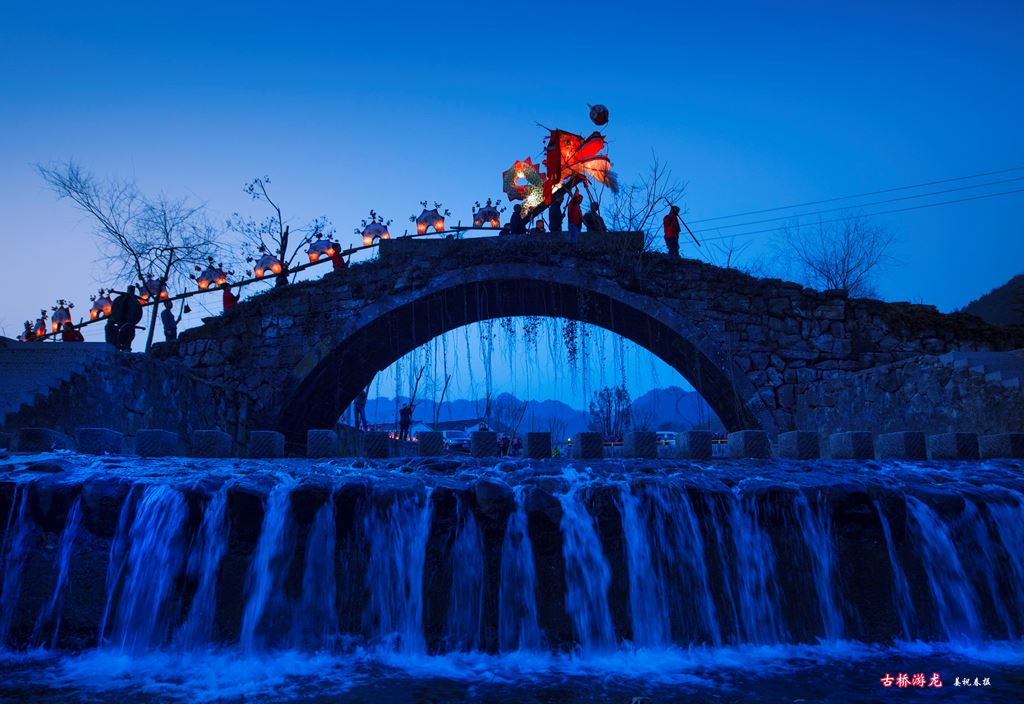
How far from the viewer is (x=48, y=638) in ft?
Result: 15.8

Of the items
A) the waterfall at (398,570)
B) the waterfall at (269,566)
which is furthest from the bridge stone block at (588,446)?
the waterfall at (269,566)

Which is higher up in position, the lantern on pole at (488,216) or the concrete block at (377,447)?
the lantern on pole at (488,216)

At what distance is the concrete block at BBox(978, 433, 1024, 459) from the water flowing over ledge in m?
1.92

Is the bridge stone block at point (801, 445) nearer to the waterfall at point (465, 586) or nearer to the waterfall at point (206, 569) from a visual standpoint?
the waterfall at point (465, 586)

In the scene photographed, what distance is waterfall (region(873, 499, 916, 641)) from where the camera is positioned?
5070 mm

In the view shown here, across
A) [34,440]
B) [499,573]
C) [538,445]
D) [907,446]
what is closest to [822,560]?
[499,573]

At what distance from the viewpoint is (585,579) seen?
197 inches

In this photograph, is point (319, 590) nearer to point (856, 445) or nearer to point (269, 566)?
point (269, 566)

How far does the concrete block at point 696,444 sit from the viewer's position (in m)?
7.28

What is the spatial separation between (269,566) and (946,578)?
498 cm

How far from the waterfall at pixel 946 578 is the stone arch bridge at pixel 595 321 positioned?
7.25 metres

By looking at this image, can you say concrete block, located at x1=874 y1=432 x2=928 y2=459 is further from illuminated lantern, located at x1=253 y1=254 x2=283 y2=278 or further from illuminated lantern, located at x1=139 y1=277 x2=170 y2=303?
illuminated lantern, located at x1=139 y1=277 x2=170 y2=303

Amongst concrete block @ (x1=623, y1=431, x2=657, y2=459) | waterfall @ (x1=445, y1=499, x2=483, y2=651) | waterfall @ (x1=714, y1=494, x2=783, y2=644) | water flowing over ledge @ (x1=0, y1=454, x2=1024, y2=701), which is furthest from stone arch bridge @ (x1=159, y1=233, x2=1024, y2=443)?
waterfall @ (x1=445, y1=499, x2=483, y2=651)

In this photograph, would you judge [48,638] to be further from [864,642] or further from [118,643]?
[864,642]
